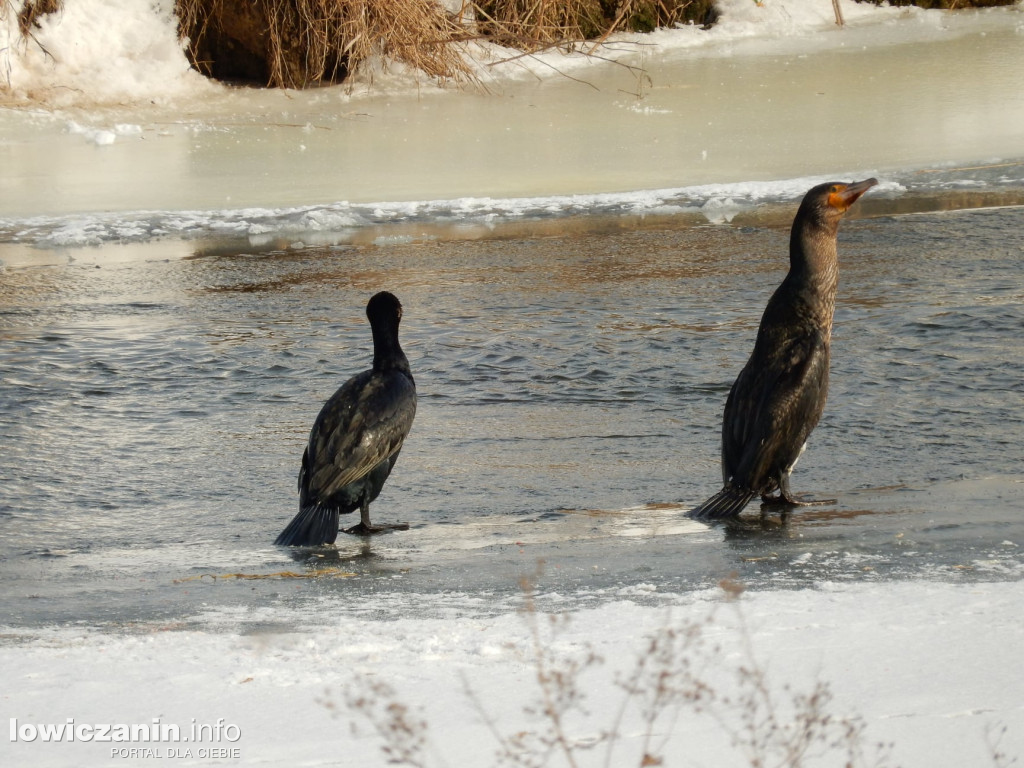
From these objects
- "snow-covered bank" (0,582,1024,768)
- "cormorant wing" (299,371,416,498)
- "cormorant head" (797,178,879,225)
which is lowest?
"snow-covered bank" (0,582,1024,768)

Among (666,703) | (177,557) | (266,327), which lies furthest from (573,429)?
(666,703)

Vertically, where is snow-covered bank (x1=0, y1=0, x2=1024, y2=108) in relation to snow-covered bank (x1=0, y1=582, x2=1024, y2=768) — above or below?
above

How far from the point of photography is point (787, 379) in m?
4.84

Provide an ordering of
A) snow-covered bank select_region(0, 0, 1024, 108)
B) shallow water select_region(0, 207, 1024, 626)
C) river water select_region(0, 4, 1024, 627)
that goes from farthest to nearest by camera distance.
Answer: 1. snow-covered bank select_region(0, 0, 1024, 108)
2. river water select_region(0, 4, 1024, 627)
3. shallow water select_region(0, 207, 1024, 626)

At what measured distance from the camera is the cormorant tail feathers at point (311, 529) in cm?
456

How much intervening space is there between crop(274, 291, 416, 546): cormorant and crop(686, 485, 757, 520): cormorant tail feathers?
3.63ft

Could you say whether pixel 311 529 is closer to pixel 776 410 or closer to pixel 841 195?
pixel 776 410

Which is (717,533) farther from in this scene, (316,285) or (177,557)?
(316,285)

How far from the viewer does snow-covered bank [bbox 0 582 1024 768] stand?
99.0 inches

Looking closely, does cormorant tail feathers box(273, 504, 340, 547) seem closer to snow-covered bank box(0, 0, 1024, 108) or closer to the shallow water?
the shallow water

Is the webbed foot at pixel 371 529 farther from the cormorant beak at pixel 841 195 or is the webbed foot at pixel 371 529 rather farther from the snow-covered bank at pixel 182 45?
the snow-covered bank at pixel 182 45

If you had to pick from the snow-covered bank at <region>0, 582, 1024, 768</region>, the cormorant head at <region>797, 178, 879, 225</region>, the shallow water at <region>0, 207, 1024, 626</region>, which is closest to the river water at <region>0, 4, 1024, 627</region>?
the shallow water at <region>0, 207, 1024, 626</region>

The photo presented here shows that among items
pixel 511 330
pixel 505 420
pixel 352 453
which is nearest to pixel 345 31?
pixel 511 330

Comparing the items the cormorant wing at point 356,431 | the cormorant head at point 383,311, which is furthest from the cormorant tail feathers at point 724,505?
the cormorant head at point 383,311
